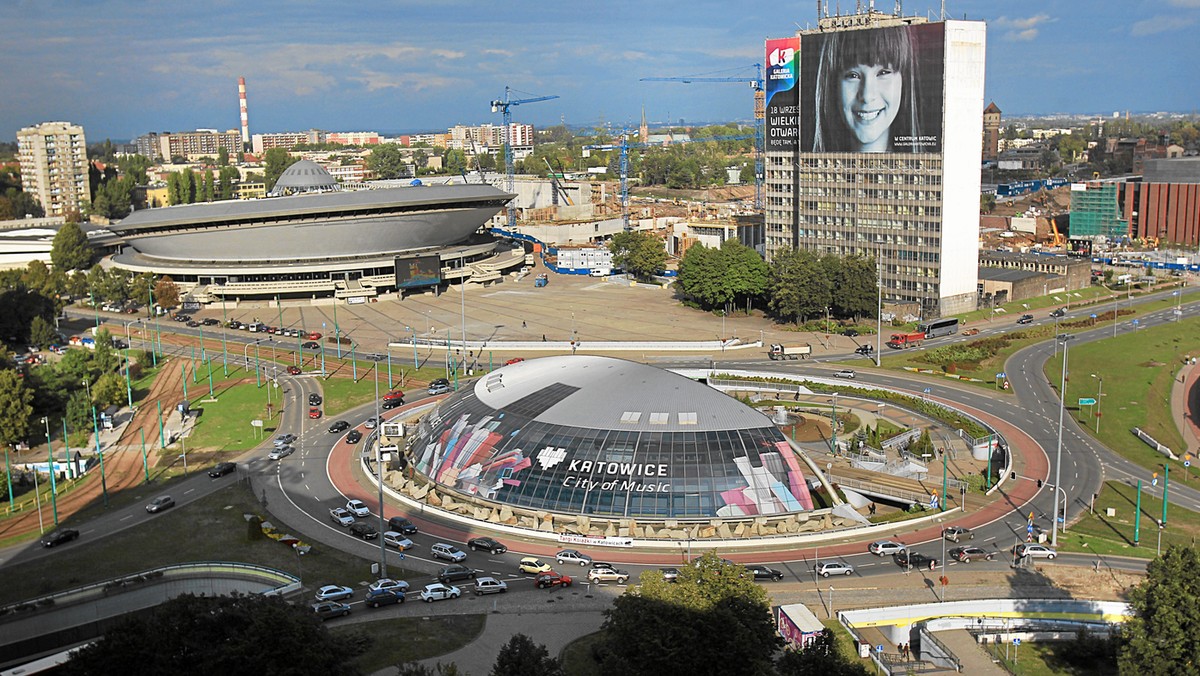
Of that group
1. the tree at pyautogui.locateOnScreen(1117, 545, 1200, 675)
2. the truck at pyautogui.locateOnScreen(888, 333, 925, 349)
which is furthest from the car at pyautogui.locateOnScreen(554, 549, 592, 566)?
the truck at pyautogui.locateOnScreen(888, 333, 925, 349)

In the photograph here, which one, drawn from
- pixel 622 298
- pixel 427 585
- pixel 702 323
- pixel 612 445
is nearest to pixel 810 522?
pixel 612 445

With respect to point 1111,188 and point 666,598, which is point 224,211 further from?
point 1111,188

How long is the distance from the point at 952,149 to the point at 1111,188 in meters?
82.6

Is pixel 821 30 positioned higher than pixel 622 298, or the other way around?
pixel 821 30

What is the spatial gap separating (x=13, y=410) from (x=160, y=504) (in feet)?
66.1

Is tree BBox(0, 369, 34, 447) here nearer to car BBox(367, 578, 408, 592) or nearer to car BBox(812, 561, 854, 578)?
car BBox(367, 578, 408, 592)

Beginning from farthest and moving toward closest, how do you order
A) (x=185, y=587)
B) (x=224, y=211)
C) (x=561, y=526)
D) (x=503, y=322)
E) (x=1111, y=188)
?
(x=1111, y=188), (x=224, y=211), (x=503, y=322), (x=561, y=526), (x=185, y=587)

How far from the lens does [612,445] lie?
5872 cm

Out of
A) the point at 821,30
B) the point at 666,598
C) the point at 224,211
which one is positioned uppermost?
the point at 821,30

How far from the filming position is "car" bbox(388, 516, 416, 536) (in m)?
57.0

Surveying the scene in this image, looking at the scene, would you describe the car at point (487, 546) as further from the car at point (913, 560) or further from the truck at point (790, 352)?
the truck at point (790, 352)

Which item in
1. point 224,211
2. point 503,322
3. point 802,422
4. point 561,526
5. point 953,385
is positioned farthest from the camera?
point 224,211

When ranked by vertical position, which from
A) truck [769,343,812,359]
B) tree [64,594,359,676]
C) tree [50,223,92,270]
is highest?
tree [50,223,92,270]

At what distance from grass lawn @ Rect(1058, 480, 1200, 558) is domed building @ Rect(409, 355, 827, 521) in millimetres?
13878
